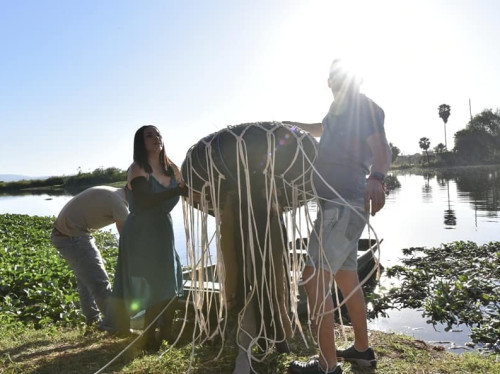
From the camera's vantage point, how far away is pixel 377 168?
2330 mm

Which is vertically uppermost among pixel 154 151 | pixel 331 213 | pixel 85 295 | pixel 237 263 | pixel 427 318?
pixel 154 151

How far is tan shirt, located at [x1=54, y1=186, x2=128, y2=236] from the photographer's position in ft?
12.4

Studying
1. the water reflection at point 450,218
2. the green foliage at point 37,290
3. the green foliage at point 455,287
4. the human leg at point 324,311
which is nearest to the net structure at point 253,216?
the human leg at point 324,311

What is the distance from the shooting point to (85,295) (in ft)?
13.5

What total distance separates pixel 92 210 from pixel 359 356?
2.46 m

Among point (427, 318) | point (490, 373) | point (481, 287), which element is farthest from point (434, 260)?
point (490, 373)

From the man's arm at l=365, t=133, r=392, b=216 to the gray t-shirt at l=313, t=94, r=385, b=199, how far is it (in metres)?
0.06

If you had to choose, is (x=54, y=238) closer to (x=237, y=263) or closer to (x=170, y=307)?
(x=170, y=307)

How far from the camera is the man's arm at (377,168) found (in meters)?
2.31

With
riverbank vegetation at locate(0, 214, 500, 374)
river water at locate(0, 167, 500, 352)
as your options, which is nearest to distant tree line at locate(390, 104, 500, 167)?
river water at locate(0, 167, 500, 352)

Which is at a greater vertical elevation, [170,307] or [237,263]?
[237,263]

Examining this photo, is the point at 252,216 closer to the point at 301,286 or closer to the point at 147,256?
the point at 147,256

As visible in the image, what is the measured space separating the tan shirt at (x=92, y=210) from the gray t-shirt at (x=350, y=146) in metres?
1.98

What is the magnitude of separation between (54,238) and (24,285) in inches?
91.4
